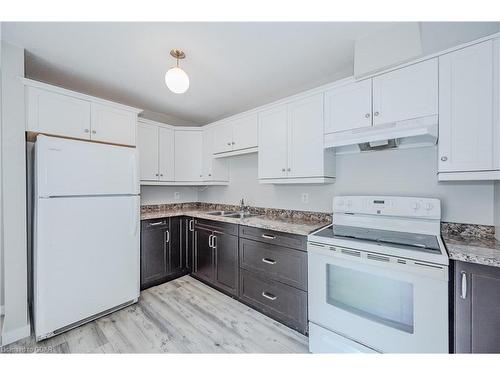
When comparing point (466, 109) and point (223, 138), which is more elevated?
point (223, 138)

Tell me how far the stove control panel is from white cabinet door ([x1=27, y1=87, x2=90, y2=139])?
103 inches

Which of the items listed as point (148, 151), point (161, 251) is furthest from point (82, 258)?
point (148, 151)

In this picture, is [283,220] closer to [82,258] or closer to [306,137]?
[306,137]

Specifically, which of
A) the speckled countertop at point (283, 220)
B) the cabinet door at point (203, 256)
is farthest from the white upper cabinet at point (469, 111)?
the cabinet door at point (203, 256)

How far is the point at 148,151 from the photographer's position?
2945mm

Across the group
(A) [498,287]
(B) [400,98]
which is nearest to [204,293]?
(A) [498,287]

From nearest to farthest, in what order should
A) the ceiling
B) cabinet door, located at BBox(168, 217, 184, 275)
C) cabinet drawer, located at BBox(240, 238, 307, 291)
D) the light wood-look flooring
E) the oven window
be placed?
the oven window, the ceiling, the light wood-look flooring, cabinet drawer, located at BBox(240, 238, 307, 291), cabinet door, located at BBox(168, 217, 184, 275)

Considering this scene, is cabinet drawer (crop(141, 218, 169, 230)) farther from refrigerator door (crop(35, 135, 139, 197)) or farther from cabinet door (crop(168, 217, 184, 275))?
refrigerator door (crop(35, 135, 139, 197))

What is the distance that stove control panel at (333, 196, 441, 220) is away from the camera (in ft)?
5.43

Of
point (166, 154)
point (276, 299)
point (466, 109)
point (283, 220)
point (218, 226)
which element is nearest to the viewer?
point (466, 109)

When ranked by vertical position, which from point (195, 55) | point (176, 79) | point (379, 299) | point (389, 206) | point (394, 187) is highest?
point (195, 55)

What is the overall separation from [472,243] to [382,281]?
0.64 metres

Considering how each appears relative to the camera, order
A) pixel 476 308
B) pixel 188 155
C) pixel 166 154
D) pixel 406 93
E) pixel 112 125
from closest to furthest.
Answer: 1. pixel 476 308
2. pixel 406 93
3. pixel 112 125
4. pixel 166 154
5. pixel 188 155

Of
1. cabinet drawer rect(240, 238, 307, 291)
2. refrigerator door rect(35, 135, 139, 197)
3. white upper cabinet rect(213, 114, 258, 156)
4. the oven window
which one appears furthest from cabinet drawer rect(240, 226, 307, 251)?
refrigerator door rect(35, 135, 139, 197)
